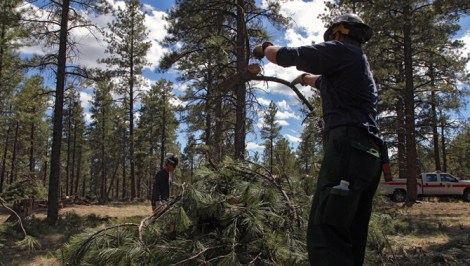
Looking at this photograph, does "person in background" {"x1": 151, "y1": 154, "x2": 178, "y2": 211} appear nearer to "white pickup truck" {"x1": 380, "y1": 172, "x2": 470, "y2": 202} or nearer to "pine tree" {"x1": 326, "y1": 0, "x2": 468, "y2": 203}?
"pine tree" {"x1": 326, "y1": 0, "x2": 468, "y2": 203}

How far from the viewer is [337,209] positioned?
6.91 feet

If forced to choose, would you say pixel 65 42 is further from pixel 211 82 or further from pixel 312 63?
pixel 312 63

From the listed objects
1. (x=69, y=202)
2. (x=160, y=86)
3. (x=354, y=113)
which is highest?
(x=160, y=86)

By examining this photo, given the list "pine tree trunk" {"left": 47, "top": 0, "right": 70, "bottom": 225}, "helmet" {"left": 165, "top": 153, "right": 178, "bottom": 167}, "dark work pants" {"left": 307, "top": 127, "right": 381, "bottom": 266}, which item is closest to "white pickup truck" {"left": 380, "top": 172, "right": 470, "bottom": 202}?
"pine tree trunk" {"left": 47, "top": 0, "right": 70, "bottom": 225}

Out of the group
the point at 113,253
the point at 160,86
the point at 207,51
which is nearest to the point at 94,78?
the point at 207,51

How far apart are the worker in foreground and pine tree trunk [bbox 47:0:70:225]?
12.7 metres

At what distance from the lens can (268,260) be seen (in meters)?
3.50

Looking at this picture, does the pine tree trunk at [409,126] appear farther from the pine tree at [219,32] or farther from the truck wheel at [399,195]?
the pine tree at [219,32]

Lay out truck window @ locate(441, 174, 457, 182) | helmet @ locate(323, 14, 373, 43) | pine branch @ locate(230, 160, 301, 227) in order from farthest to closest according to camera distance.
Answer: truck window @ locate(441, 174, 457, 182) → pine branch @ locate(230, 160, 301, 227) → helmet @ locate(323, 14, 373, 43)

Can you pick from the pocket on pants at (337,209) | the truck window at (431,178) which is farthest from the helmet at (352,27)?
the truck window at (431,178)

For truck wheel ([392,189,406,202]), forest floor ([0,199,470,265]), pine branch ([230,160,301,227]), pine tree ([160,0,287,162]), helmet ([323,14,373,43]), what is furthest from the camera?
truck wheel ([392,189,406,202])

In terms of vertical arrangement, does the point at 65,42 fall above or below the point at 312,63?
above

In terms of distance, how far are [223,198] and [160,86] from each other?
2992cm

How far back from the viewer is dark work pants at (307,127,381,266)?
212cm
